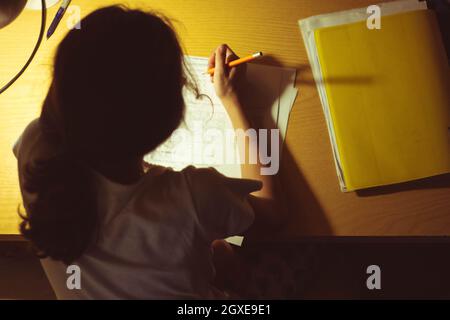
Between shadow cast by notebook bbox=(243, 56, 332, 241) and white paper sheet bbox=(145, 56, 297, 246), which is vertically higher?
white paper sheet bbox=(145, 56, 297, 246)

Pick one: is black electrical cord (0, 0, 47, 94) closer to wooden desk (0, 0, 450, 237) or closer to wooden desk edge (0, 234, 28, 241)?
wooden desk (0, 0, 450, 237)

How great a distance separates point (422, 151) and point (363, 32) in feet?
0.72

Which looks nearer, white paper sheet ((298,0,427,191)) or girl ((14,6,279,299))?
girl ((14,6,279,299))

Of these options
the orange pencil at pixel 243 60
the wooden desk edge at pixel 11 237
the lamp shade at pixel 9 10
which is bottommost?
the wooden desk edge at pixel 11 237

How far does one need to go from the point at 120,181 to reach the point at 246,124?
0.22m

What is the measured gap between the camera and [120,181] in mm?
566

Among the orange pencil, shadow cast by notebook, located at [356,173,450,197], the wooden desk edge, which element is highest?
the orange pencil

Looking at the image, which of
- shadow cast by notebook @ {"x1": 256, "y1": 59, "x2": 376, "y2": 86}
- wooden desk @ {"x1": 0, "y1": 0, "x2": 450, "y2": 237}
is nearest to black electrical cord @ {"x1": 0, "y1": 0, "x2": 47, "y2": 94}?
wooden desk @ {"x1": 0, "y1": 0, "x2": 450, "y2": 237}

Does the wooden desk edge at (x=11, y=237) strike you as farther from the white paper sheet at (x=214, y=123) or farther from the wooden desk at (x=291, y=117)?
the white paper sheet at (x=214, y=123)

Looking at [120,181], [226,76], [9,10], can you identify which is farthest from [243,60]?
[9,10]

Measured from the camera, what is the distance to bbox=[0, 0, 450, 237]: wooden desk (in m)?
0.64

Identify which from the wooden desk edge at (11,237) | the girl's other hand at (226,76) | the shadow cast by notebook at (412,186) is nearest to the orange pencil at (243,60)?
the girl's other hand at (226,76)

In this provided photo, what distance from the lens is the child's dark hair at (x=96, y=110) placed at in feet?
1.67

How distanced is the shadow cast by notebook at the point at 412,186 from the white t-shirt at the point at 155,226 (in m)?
0.20
